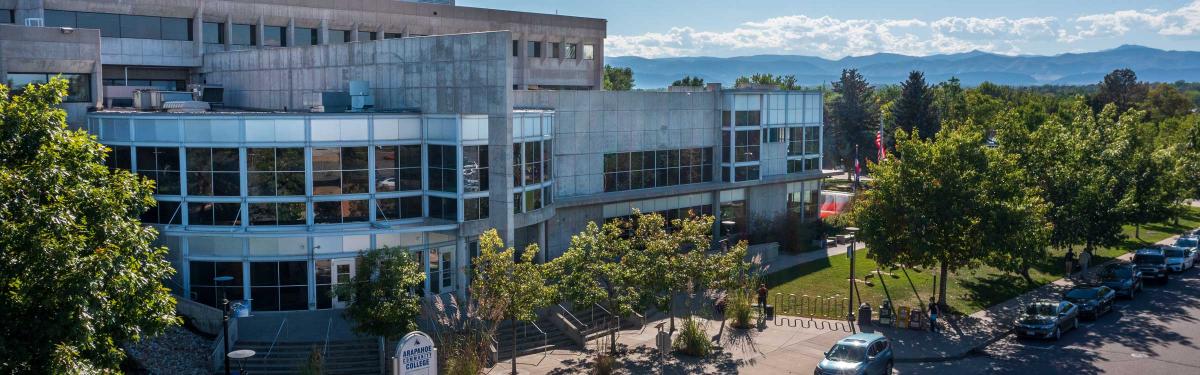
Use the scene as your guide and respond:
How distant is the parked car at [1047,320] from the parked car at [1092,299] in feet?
5.19

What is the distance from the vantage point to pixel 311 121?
113 feet

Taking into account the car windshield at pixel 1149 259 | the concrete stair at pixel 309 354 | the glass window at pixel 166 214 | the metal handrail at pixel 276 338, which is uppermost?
the glass window at pixel 166 214

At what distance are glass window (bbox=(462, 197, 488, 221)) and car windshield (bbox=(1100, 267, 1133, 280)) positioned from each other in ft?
94.0

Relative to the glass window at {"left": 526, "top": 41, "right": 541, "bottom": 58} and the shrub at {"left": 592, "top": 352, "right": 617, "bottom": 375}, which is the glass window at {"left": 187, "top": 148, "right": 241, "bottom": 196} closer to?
the shrub at {"left": 592, "top": 352, "right": 617, "bottom": 375}

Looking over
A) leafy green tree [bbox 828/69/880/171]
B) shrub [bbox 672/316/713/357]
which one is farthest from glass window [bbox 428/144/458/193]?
leafy green tree [bbox 828/69/880/171]

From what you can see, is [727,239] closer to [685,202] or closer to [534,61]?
[685,202]

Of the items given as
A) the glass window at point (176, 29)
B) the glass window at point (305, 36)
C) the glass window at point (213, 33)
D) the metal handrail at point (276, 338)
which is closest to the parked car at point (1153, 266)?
the metal handrail at point (276, 338)

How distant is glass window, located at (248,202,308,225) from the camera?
3456cm

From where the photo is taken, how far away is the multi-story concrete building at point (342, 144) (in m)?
34.4

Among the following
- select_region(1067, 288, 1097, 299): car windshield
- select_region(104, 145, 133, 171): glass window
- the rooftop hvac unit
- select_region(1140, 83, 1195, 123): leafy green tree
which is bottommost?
select_region(1067, 288, 1097, 299): car windshield

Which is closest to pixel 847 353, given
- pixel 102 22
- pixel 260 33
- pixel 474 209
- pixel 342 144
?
pixel 474 209

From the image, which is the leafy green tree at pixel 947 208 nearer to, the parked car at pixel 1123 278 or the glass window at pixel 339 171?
the parked car at pixel 1123 278

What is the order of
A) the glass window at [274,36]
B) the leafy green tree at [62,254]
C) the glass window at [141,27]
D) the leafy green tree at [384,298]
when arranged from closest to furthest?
the leafy green tree at [62,254] → the leafy green tree at [384,298] → the glass window at [141,27] → the glass window at [274,36]

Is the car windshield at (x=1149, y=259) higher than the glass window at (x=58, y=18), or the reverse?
the glass window at (x=58, y=18)
